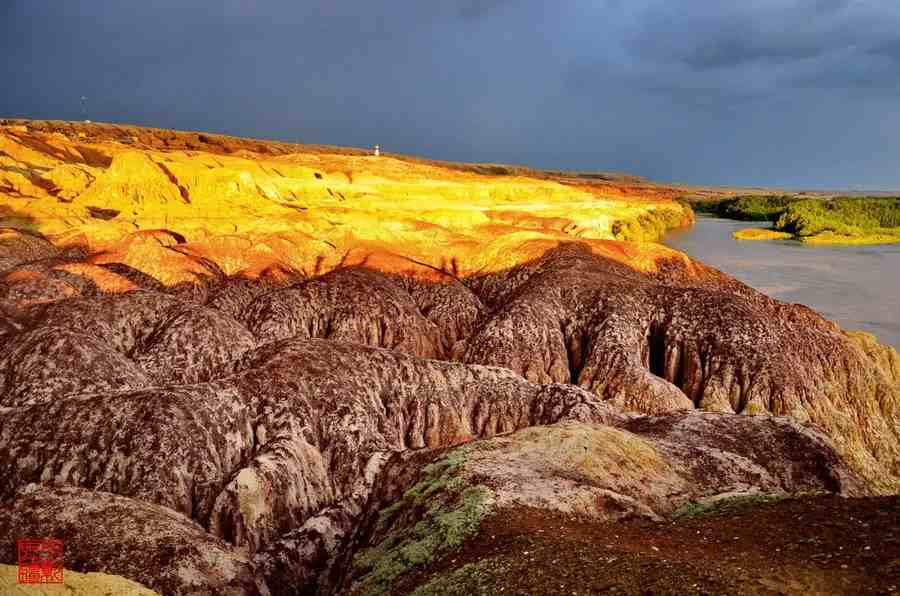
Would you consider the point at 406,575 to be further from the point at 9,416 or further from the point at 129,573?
the point at 9,416

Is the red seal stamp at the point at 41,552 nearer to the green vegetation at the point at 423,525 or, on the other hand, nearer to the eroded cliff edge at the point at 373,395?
the eroded cliff edge at the point at 373,395

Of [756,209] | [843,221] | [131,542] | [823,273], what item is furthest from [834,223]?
[131,542]

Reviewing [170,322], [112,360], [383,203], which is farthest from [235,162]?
[112,360]

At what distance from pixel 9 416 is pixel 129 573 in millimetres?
8124

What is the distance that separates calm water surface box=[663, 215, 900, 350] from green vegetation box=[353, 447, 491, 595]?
53.5 m

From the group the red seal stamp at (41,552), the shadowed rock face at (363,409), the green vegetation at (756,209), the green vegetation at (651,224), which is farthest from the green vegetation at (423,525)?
the green vegetation at (756,209)

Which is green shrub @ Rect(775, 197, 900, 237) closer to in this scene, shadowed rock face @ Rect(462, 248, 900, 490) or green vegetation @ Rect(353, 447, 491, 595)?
shadowed rock face @ Rect(462, 248, 900, 490)

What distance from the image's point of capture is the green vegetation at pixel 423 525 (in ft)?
34.3

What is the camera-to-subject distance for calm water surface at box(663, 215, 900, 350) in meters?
62.9

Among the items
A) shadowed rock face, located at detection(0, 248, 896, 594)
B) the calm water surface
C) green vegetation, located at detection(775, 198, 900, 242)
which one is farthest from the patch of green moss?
green vegetation, located at detection(775, 198, 900, 242)

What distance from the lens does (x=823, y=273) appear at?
283 feet

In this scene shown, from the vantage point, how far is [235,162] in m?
82.7

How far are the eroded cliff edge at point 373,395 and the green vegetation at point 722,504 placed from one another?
26.7 inches

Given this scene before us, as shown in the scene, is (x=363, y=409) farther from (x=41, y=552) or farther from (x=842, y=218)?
(x=842, y=218)
